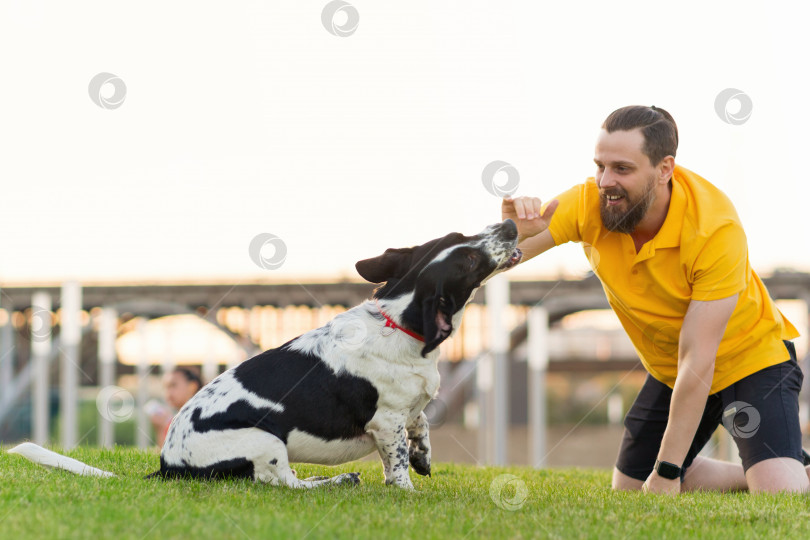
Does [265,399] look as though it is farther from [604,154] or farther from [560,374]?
[560,374]

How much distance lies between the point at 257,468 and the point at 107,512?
941mm

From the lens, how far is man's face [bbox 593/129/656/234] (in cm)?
482

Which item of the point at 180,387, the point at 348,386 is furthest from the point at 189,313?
the point at 348,386

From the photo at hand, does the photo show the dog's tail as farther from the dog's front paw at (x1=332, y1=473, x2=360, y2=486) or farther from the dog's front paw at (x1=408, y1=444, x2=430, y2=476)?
the dog's front paw at (x1=408, y1=444, x2=430, y2=476)

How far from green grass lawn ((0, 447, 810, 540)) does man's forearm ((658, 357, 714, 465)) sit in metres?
0.30

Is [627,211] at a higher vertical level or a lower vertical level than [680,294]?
higher

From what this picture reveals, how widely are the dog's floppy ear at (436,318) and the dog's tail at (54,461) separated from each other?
1.94 m

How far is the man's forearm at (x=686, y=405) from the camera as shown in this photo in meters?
4.80

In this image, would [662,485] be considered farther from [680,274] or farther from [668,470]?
[680,274]

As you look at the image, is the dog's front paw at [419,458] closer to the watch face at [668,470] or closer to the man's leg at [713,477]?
the watch face at [668,470]

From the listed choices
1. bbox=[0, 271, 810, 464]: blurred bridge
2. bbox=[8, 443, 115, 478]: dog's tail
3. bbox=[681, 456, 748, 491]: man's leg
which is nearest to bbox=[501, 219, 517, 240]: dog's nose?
bbox=[681, 456, 748, 491]: man's leg

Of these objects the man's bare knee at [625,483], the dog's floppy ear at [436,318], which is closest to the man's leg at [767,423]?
the man's bare knee at [625,483]

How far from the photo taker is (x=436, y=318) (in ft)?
14.5

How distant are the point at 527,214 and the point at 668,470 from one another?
1.76 m
